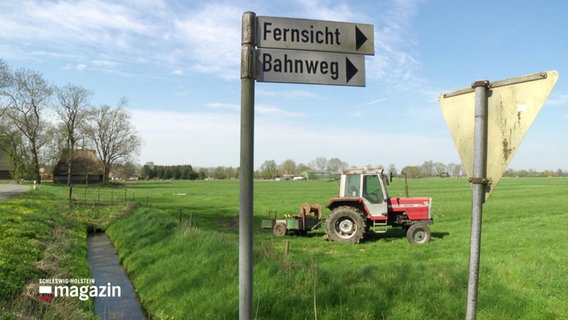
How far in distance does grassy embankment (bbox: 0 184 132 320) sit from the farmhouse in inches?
1952

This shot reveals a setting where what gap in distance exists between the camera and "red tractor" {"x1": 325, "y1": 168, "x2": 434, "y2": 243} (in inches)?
529

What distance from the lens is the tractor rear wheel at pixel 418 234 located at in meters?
13.3

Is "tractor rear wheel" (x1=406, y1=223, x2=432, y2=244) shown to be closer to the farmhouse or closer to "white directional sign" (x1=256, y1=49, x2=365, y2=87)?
"white directional sign" (x1=256, y1=49, x2=365, y2=87)

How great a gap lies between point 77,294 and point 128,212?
42.5 ft

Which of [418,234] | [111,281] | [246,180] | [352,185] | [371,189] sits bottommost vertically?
[111,281]

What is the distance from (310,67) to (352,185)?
11.6 meters

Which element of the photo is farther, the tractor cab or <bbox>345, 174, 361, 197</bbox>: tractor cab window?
<bbox>345, 174, 361, 197</bbox>: tractor cab window

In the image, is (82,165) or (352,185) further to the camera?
(82,165)

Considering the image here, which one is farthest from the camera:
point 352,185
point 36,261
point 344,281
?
point 352,185

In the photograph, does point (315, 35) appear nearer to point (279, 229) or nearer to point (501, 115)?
point (501, 115)

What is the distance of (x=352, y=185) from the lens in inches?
555

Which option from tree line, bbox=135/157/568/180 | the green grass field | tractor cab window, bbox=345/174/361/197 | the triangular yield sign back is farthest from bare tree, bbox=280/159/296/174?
the triangular yield sign back

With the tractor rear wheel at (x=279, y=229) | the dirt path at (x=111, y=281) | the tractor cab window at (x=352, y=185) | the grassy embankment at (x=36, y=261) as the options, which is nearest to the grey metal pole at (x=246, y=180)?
the grassy embankment at (x=36, y=261)

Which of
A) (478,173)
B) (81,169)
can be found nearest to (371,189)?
(478,173)
